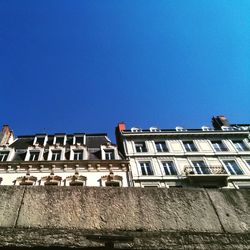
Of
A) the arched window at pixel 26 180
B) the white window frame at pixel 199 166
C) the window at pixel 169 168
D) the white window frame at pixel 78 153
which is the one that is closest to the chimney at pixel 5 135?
the arched window at pixel 26 180

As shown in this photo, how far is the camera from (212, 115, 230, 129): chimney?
29.8 meters

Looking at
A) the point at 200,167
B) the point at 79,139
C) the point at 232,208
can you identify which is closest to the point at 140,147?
A: the point at 200,167

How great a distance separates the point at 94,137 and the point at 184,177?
10.7 metres

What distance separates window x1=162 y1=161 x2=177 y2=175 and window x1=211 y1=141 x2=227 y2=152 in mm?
5820

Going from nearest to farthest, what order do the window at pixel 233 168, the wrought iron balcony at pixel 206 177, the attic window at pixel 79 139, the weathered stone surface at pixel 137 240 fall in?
the weathered stone surface at pixel 137 240
the wrought iron balcony at pixel 206 177
the window at pixel 233 168
the attic window at pixel 79 139

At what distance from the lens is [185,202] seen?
9.77 feet

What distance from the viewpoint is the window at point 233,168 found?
22844mm

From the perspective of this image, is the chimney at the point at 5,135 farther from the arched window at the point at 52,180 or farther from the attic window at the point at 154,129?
the attic window at the point at 154,129

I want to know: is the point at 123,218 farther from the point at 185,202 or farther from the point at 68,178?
the point at 68,178

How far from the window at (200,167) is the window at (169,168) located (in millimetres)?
2107

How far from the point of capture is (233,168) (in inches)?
920

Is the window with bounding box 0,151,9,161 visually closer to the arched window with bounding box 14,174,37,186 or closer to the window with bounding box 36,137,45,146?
the window with bounding box 36,137,45,146

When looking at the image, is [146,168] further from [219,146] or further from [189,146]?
[219,146]

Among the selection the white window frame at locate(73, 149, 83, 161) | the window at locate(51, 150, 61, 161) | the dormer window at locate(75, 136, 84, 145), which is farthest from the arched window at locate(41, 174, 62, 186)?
the dormer window at locate(75, 136, 84, 145)
